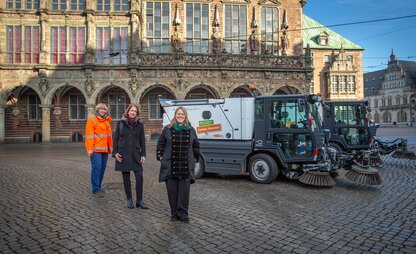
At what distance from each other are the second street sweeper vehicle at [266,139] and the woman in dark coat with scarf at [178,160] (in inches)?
147

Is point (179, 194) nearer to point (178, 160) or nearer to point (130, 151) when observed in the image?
point (178, 160)

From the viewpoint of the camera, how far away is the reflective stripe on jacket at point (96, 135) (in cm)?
645

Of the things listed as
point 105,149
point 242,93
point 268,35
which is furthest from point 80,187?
point 268,35

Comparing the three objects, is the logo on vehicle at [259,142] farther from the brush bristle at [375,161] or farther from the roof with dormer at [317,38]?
the roof with dormer at [317,38]

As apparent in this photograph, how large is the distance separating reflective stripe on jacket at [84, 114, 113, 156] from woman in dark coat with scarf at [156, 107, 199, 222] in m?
2.35

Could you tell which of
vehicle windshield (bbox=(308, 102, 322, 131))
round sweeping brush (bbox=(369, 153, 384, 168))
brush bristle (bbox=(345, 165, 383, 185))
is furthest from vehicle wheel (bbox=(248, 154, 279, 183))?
round sweeping brush (bbox=(369, 153, 384, 168))

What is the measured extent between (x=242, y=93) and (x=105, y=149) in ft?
70.5

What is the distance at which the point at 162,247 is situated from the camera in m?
3.79

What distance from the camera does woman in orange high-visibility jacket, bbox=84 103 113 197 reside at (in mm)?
6476

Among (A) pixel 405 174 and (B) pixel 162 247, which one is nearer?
(B) pixel 162 247

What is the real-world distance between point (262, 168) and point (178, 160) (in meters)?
3.93

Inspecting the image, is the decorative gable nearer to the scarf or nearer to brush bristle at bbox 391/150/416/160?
brush bristle at bbox 391/150/416/160

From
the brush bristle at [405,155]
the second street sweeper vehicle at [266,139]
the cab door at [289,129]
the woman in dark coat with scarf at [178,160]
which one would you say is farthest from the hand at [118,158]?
Answer: the brush bristle at [405,155]

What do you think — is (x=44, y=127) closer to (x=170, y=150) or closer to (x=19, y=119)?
(x=19, y=119)
